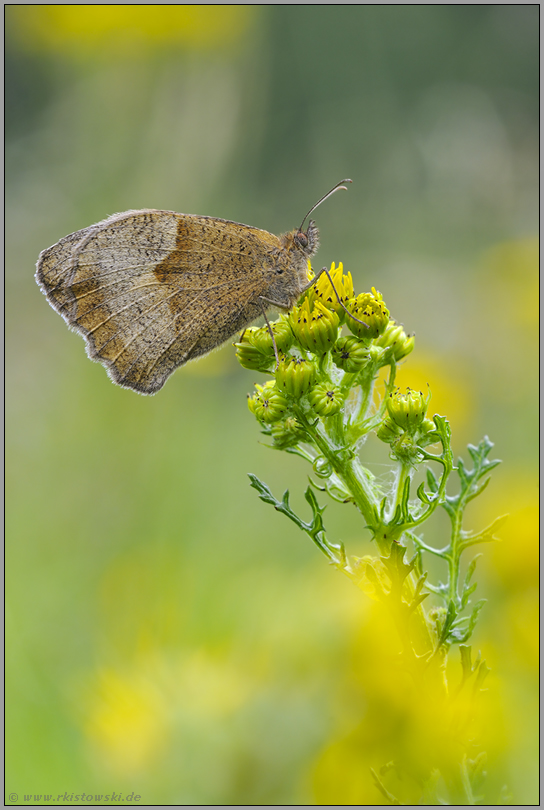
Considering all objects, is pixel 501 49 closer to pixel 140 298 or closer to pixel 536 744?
pixel 140 298

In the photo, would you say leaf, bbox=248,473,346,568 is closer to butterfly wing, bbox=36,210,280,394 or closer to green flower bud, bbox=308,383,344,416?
green flower bud, bbox=308,383,344,416

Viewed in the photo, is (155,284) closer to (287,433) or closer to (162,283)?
(162,283)

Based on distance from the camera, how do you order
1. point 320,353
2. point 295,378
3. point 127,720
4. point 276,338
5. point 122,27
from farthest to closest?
point 122,27 → point 127,720 → point 276,338 → point 320,353 → point 295,378

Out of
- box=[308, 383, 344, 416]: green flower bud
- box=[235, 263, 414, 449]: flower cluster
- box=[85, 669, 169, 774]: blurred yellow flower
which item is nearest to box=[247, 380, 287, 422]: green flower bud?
box=[235, 263, 414, 449]: flower cluster

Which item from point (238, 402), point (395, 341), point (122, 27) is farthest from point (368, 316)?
point (122, 27)

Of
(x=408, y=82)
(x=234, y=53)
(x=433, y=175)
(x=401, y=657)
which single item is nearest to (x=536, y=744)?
(x=401, y=657)
